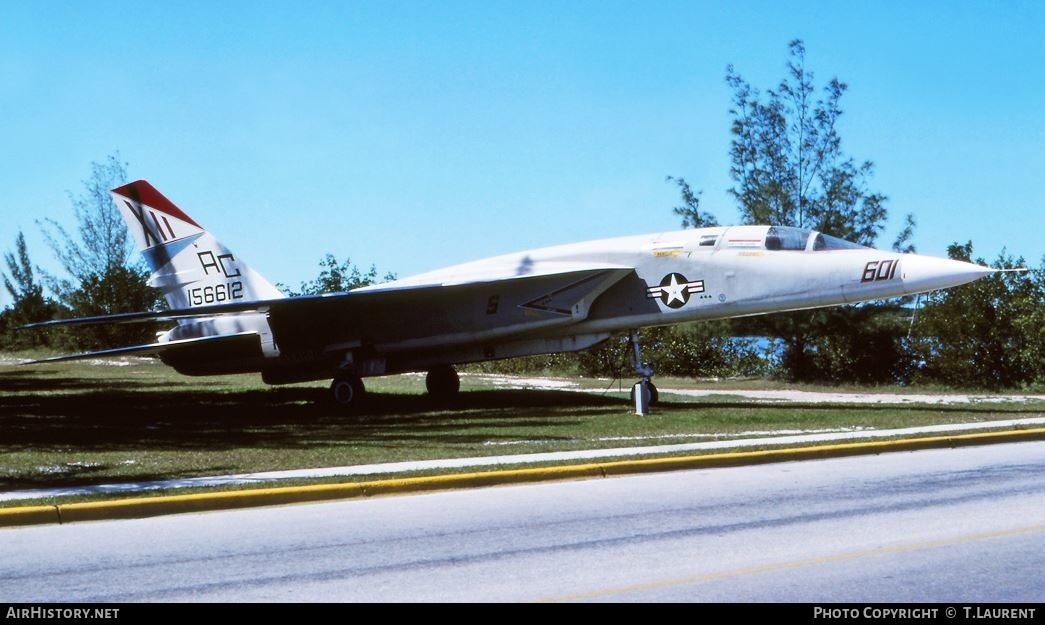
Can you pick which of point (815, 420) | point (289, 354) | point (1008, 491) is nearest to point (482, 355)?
point (289, 354)

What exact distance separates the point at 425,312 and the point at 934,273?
32.4 ft

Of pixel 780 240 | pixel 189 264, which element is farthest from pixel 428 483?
pixel 189 264

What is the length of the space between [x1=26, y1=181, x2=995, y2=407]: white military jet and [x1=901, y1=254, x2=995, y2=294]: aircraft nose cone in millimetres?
22

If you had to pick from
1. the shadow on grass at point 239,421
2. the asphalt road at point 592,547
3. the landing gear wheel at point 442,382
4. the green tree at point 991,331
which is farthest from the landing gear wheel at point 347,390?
the green tree at point 991,331

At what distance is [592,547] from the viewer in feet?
24.3

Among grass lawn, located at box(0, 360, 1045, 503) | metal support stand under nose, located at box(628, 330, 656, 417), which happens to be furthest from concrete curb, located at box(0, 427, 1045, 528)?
metal support stand under nose, located at box(628, 330, 656, 417)

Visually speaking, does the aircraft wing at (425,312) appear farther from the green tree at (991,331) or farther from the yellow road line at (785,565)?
the yellow road line at (785,565)

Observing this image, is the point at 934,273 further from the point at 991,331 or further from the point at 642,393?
the point at 991,331

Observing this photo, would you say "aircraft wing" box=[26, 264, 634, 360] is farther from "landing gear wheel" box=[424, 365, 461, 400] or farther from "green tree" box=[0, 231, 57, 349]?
"green tree" box=[0, 231, 57, 349]

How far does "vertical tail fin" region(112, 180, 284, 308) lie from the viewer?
24.4m

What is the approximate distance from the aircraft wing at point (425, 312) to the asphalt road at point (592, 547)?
9.55 m

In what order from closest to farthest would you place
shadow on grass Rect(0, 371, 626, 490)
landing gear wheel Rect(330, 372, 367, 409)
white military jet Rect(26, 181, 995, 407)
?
shadow on grass Rect(0, 371, 626, 490)
white military jet Rect(26, 181, 995, 407)
landing gear wheel Rect(330, 372, 367, 409)

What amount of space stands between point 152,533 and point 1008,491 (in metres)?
7.32
